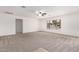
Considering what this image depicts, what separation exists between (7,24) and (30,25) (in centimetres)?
388

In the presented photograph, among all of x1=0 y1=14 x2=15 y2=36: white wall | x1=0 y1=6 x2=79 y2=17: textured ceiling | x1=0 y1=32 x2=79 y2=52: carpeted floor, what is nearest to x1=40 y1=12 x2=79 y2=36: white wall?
x1=0 y1=6 x2=79 y2=17: textured ceiling

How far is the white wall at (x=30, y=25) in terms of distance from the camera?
9.84 metres

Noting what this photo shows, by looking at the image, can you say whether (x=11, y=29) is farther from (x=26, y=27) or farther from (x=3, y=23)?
(x=26, y=27)

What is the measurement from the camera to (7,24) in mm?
7395

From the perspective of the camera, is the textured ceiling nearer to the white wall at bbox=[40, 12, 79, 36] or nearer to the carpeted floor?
the white wall at bbox=[40, 12, 79, 36]

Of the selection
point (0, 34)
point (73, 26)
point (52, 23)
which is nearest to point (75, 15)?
point (73, 26)

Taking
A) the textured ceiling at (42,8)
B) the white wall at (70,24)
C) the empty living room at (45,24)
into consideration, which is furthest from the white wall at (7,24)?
the white wall at (70,24)

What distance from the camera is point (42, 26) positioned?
1220cm

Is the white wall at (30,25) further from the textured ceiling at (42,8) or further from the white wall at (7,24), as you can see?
the textured ceiling at (42,8)

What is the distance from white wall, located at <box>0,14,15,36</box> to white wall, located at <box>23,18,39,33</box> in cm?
210

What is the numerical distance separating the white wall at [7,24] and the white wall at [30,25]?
2103 mm

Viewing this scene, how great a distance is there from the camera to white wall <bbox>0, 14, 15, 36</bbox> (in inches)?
275

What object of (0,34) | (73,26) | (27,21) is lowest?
(0,34)
